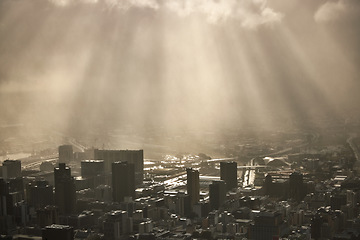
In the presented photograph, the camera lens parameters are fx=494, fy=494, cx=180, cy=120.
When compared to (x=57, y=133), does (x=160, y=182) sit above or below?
below

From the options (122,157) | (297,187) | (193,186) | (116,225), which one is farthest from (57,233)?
(122,157)

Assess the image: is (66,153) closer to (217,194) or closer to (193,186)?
(193,186)

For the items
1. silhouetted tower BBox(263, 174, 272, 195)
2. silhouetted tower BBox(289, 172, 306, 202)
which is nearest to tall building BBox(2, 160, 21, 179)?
silhouetted tower BBox(263, 174, 272, 195)

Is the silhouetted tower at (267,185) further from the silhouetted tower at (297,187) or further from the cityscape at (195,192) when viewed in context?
the silhouetted tower at (297,187)

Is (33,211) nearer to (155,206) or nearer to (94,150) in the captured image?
(155,206)

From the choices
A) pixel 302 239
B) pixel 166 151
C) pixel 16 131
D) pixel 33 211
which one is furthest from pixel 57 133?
pixel 302 239

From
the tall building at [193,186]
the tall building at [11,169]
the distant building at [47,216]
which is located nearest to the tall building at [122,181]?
the tall building at [193,186]

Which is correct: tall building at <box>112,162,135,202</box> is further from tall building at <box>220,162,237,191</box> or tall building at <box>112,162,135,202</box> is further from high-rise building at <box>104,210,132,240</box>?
tall building at <box>220,162,237,191</box>
